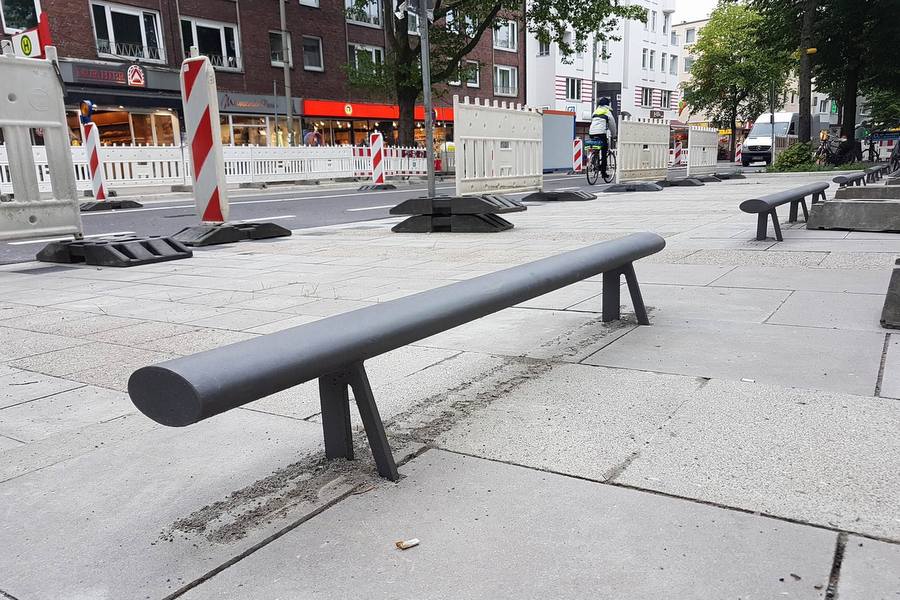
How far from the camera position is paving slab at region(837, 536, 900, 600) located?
1565 millimetres

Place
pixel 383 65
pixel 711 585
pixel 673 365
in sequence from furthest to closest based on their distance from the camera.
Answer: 1. pixel 383 65
2. pixel 673 365
3. pixel 711 585

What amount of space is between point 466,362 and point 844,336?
1.94 meters

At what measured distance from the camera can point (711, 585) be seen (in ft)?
5.32

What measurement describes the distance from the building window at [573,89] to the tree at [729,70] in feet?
43.1

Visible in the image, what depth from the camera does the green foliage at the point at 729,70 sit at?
56594 millimetres

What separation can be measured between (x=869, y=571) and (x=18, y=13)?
28078 millimetres

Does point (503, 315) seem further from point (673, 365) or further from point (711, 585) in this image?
point (711, 585)

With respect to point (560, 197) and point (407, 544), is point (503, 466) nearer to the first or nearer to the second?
point (407, 544)

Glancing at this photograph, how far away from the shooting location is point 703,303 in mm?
4539

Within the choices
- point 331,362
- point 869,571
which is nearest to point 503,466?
point 331,362

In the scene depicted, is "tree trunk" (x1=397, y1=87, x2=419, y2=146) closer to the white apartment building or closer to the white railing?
the white railing

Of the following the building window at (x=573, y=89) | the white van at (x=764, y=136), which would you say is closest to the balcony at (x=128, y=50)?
the white van at (x=764, y=136)

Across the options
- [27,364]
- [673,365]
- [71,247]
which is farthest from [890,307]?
[71,247]

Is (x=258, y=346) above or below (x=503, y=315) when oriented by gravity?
above
